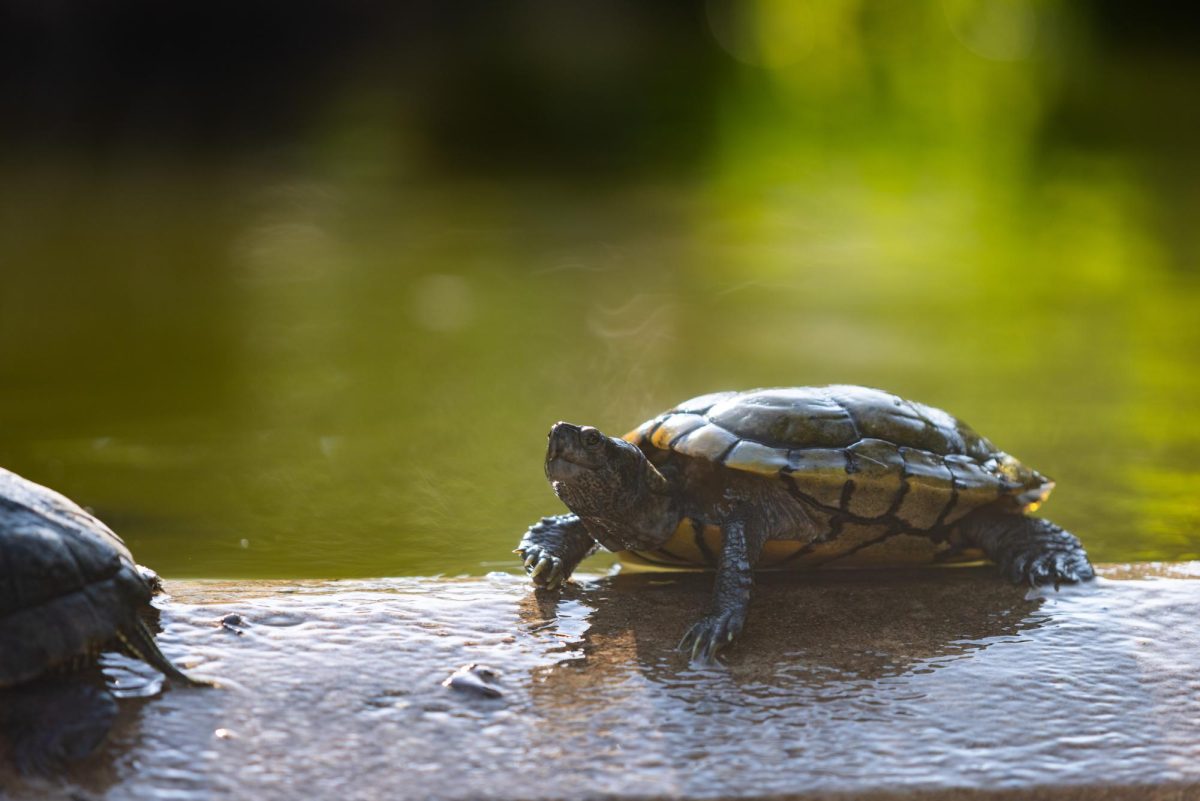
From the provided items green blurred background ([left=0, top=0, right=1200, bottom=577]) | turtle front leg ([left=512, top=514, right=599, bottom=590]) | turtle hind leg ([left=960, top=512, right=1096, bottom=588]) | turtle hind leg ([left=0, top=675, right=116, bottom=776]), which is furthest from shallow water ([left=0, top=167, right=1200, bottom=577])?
turtle hind leg ([left=0, top=675, right=116, bottom=776])

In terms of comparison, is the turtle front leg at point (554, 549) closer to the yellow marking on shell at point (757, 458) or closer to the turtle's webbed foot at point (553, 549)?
the turtle's webbed foot at point (553, 549)

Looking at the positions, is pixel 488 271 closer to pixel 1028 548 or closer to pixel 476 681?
pixel 1028 548

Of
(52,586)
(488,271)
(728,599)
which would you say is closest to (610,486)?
(728,599)

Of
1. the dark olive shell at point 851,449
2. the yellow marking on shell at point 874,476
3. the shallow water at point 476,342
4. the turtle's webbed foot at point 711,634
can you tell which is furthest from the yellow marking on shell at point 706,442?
the shallow water at point 476,342

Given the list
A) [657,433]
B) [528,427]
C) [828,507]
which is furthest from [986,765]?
[528,427]

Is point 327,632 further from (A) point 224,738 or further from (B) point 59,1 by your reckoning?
(B) point 59,1

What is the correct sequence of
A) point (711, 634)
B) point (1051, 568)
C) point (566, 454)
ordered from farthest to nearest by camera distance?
point (1051, 568), point (566, 454), point (711, 634)

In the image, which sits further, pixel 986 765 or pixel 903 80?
pixel 903 80
